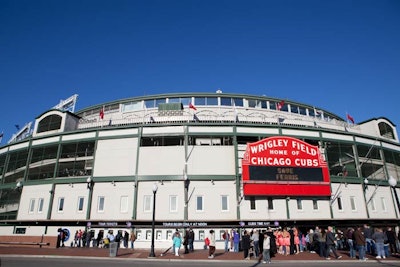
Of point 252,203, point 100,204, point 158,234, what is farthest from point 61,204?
point 252,203

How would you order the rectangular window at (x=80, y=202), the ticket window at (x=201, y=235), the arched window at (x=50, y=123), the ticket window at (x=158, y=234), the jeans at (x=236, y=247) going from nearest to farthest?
the jeans at (x=236, y=247)
the ticket window at (x=201, y=235)
the ticket window at (x=158, y=234)
the rectangular window at (x=80, y=202)
the arched window at (x=50, y=123)

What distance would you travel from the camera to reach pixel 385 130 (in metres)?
38.4

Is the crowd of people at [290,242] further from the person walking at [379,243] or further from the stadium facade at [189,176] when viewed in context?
the stadium facade at [189,176]

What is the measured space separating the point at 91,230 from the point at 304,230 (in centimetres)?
2096

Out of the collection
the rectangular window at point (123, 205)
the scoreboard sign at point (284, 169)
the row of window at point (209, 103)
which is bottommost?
the rectangular window at point (123, 205)

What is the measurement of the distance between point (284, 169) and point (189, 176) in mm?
9465

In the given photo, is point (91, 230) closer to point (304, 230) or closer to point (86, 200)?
point (86, 200)

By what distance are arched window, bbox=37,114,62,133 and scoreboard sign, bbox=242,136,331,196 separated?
74.8ft

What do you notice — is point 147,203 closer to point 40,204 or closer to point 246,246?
point 40,204

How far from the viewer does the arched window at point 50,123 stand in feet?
110

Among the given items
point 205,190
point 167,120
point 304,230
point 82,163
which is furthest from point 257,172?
point 82,163

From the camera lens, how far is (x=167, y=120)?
→ 31.4 meters

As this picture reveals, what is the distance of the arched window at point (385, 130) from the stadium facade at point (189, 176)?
4.50 metres

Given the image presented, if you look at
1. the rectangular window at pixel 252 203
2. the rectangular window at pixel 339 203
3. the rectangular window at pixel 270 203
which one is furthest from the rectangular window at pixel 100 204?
the rectangular window at pixel 339 203
